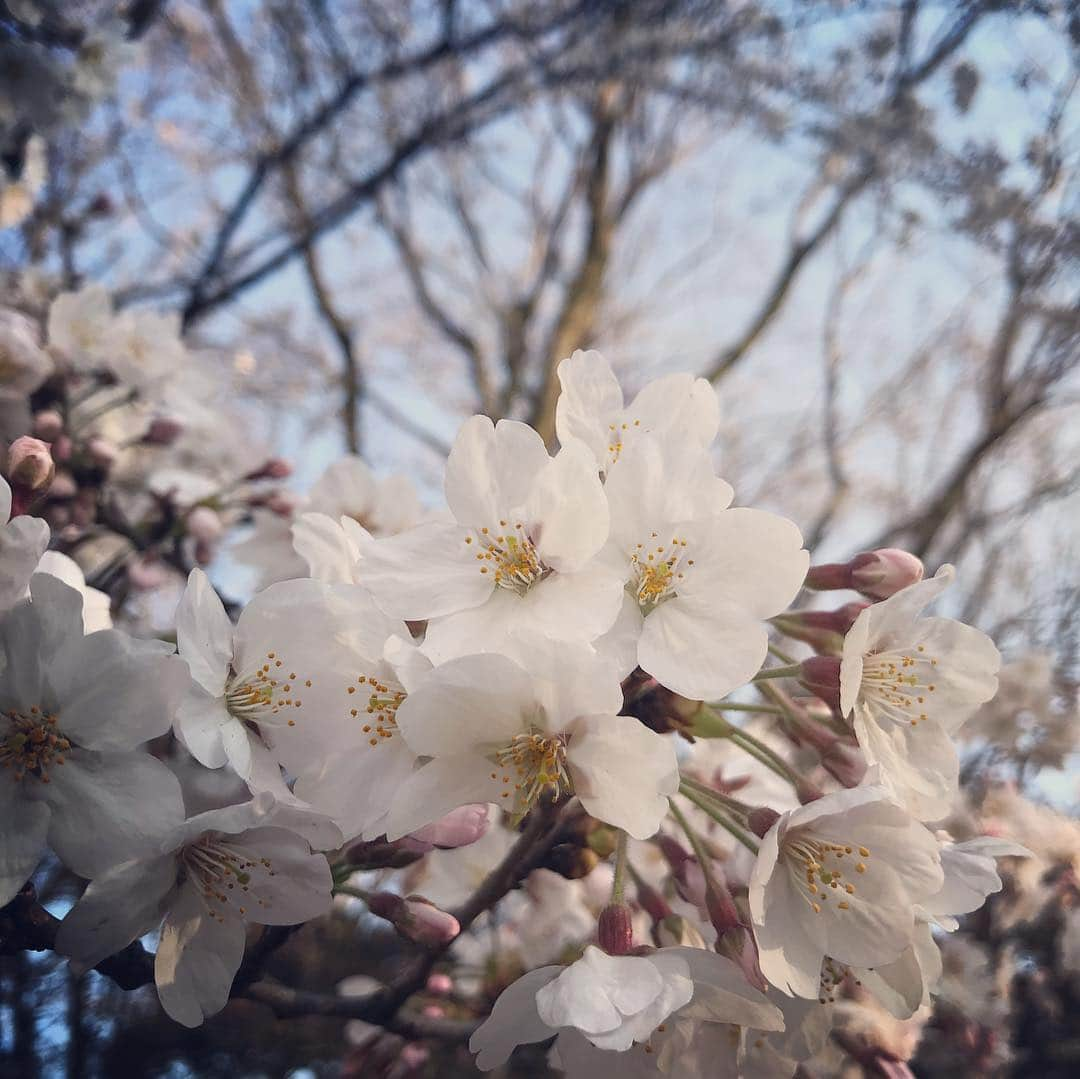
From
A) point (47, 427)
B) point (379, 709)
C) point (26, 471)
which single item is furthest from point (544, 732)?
point (47, 427)

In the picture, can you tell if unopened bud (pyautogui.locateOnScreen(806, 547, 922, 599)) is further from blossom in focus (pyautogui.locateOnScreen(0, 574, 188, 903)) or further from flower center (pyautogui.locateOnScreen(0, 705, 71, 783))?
flower center (pyautogui.locateOnScreen(0, 705, 71, 783))

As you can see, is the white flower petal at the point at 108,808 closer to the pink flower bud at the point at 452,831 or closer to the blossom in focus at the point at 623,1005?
the pink flower bud at the point at 452,831

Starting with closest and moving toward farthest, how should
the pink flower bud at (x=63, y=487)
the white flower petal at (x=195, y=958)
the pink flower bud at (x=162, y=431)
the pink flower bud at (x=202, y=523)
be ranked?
1. the white flower petal at (x=195, y=958)
2. the pink flower bud at (x=63, y=487)
3. the pink flower bud at (x=202, y=523)
4. the pink flower bud at (x=162, y=431)

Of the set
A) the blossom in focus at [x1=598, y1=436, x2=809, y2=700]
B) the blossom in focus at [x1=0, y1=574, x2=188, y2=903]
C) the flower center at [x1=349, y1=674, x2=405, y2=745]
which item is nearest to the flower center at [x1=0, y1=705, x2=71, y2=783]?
the blossom in focus at [x1=0, y1=574, x2=188, y2=903]

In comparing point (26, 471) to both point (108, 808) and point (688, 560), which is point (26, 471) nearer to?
point (108, 808)

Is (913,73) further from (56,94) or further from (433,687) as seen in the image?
(433,687)

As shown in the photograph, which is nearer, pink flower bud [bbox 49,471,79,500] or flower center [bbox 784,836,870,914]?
flower center [bbox 784,836,870,914]

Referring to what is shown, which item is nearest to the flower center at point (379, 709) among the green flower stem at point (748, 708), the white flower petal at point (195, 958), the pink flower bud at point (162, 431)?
the white flower petal at point (195, 958)
